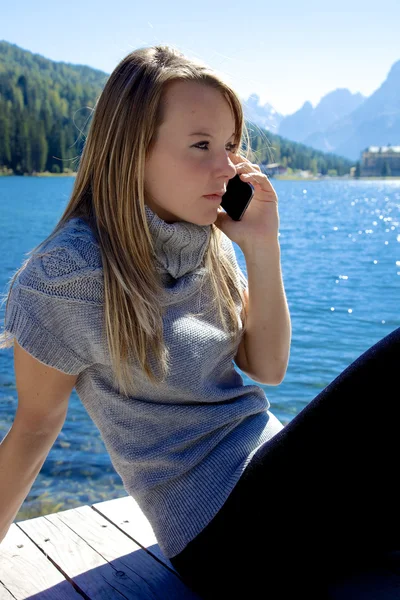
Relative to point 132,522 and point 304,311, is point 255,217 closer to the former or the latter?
point 132,522

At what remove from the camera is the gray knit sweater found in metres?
1.66

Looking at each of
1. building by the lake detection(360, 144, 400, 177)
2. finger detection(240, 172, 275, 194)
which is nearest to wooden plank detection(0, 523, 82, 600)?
finger detection(240, 172, 275, 194)

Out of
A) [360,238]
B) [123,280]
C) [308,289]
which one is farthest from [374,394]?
[360,238]

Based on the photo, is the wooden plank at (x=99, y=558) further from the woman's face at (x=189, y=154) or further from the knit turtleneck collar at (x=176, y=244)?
the woman's face at (x=189, y=154)

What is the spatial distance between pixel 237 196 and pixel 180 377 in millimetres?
571

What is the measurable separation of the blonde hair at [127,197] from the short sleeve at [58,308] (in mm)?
39

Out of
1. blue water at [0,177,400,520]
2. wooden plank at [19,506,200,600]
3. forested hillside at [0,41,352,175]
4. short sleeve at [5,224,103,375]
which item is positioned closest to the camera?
short sleeve at [5,224,103,375]

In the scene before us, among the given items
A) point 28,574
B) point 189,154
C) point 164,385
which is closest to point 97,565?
point 28,574

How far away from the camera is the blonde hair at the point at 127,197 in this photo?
5.51 ft

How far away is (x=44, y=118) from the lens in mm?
66188

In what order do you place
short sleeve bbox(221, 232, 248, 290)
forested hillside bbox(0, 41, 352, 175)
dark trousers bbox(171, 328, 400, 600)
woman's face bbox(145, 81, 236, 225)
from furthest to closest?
forested hillside bbox(0, 41, 352, 175) → short sleeve bbox(221, 232, 248, 290) → woman's face bbox(145, 81, 236, 225) → dark trousers bbox(171, 328, 400, 600)

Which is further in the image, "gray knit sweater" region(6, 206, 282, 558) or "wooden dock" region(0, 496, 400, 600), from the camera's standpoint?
"wooden dock" region(0, 496, 400, 600)

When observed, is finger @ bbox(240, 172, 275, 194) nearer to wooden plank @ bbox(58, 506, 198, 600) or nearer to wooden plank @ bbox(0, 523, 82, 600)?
wooden plank @ bbox(58, 506, 198, 600)

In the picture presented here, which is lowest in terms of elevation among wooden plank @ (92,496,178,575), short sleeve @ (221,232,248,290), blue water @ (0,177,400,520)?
blue water @ (0,177,400,520)
